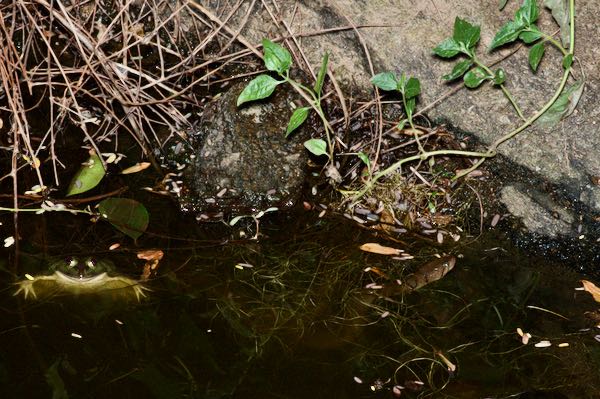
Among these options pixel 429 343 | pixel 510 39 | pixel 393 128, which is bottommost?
pixel 429 343

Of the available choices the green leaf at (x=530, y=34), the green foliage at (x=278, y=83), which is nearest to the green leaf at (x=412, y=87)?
the green foliage at (x=278, y=83)

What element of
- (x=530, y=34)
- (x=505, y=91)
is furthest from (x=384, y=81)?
(x=530, y=34)

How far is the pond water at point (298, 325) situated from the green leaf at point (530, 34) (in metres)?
0.83

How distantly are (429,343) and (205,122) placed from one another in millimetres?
1456

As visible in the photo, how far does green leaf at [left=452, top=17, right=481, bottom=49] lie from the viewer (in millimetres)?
3322

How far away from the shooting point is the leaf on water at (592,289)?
308cm

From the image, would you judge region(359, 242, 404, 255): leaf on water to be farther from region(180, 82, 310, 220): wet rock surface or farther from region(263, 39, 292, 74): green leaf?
region(263, 39, 292, 74): green leaf

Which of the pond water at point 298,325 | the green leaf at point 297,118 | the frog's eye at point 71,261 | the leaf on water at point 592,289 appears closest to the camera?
the pond water at point 298,325

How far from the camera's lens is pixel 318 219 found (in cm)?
339

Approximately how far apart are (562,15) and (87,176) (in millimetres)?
2057

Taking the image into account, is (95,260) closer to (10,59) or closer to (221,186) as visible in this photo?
(221,186)

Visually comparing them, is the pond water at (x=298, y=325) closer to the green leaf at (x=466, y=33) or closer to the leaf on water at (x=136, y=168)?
the leaf on water at (x=136, y=168)

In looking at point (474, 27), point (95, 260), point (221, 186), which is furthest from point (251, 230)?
point (474, 27)

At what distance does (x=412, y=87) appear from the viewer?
3.41 m
